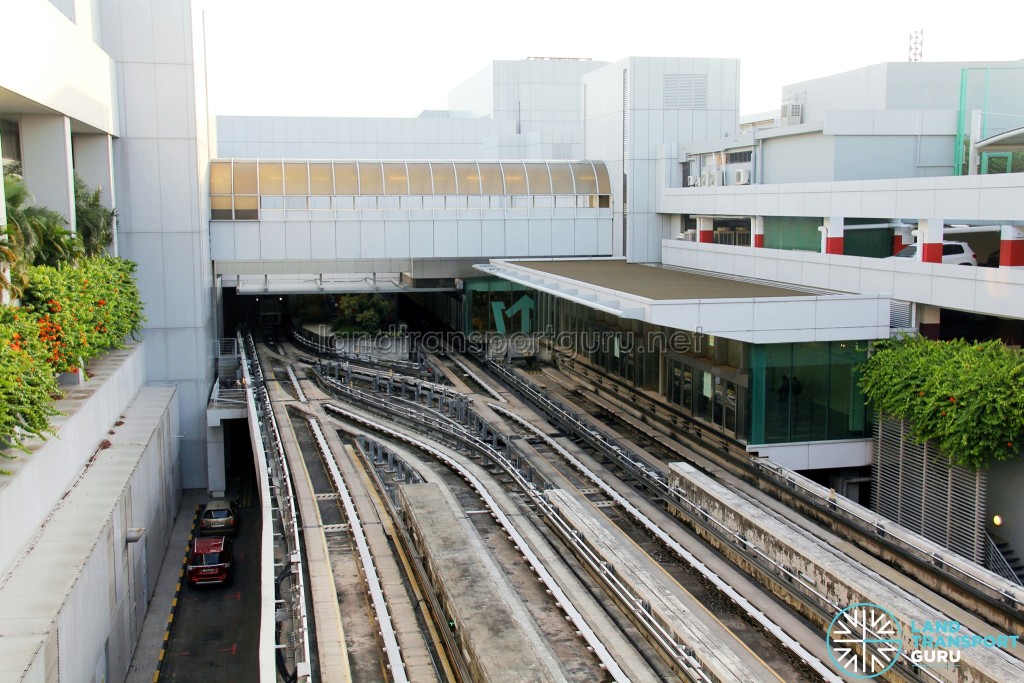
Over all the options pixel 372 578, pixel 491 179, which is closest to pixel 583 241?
pixel 491 179

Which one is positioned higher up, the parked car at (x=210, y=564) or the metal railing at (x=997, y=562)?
the metal railing at (x=997, y=562)

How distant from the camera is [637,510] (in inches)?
810

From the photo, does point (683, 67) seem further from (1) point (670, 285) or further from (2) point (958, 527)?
(2) point (958, 527)

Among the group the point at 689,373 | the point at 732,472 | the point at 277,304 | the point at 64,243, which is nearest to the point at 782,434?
the point at 732,472

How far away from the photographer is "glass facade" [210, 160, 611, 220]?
3772 centimetres

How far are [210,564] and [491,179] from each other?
1974 cm

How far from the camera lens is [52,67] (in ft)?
80.3

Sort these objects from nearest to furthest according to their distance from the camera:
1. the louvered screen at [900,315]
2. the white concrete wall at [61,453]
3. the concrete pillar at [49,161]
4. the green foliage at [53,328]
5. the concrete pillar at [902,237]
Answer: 1. the green foliage at [53,328]
2. the white concrete wall at [61,453]
3. the louvered screen at [900,315]
4. the concrete pillar at [49,161]
5. the concrete pillar at [902,237]

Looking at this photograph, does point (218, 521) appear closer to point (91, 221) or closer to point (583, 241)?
point (91, 221)

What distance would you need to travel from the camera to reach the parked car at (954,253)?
86.2ft

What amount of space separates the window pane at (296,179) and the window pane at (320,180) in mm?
187

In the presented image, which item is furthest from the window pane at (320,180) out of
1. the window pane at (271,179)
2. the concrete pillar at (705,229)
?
the concrete pillar at (705,229)

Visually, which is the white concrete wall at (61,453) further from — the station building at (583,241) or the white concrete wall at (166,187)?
the white concrete wall at (166,187)

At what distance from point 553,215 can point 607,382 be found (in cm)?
814
